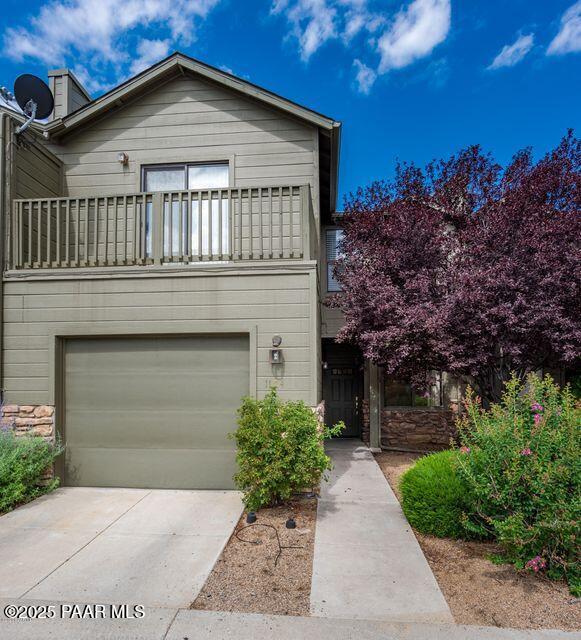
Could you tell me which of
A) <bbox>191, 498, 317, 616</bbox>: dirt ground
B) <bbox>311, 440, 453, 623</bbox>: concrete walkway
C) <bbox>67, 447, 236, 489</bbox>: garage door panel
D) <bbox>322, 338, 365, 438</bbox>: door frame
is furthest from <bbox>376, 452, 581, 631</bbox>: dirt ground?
<bbox>322, 338, 365, 438</bbox>: door frame

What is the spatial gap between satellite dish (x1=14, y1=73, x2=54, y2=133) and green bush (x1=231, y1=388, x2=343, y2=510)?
5.48m

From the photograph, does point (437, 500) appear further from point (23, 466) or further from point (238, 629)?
point (23, 466)

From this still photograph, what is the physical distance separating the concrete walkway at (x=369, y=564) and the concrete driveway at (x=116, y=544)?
0.99 meters

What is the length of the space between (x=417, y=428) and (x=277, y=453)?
4903 millimetres

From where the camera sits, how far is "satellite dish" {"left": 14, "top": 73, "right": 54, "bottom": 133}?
244 inches

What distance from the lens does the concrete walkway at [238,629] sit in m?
2.62

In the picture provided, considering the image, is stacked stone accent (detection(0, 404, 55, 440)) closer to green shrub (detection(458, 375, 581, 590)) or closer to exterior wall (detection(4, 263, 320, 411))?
exterior wall (detection(4, 263, 320, 411))

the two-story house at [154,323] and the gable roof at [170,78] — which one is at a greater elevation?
the gable roof at [170,78]

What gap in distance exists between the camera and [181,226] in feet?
18.1

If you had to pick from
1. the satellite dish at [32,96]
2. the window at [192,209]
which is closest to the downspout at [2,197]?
the satellite dish at [32,96]

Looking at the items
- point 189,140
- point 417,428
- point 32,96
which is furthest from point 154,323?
point 417,428

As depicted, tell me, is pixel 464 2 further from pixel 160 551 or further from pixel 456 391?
pixel 160 551

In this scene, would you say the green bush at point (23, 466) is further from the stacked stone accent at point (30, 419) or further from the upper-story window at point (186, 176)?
the upper-story window at point (186, 176)

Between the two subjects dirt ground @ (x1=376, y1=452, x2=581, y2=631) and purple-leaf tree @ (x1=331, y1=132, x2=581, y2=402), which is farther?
purple-leaf tree @ (x1=331, y1=132, x2=581, y2=402)
